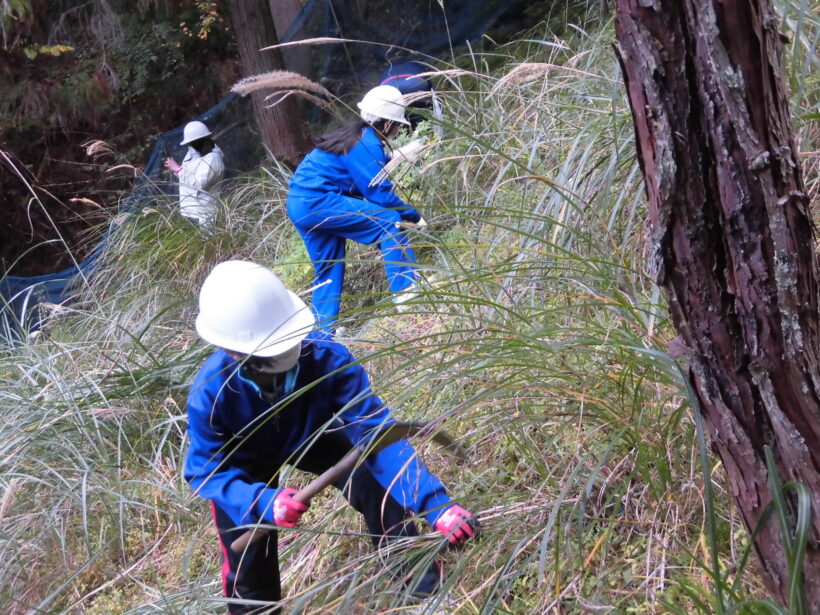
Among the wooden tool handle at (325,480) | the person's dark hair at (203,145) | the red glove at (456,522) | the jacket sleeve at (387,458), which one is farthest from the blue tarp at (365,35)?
the red glove at (456,522)

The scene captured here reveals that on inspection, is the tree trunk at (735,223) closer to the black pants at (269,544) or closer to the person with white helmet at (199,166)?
the black pants at (269,544)

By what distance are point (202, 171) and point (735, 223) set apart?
24.6 ft

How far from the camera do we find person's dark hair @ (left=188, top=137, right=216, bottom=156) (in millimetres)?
8469

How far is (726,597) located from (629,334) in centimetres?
66

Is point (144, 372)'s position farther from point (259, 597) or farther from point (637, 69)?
point (637, 69)

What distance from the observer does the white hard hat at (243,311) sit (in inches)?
113

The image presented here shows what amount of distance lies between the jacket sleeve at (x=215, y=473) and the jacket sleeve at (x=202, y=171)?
18.1 ft

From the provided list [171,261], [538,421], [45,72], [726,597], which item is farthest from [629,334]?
[45,72]

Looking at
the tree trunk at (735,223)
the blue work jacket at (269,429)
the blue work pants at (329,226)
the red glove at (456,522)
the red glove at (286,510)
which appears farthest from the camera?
the blue work pants at (329,226)

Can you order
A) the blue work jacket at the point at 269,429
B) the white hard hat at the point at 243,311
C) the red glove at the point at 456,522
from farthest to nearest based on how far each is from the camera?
the white hard hat at the point at 243,311, the blue work jacket at the point at 269,429, the red glove at the point at 456,522

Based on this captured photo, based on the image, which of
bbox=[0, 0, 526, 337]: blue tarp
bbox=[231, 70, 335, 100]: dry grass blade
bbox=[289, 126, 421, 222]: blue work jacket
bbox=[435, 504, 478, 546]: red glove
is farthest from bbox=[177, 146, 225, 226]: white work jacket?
bbox=[435, 504, 478, 546]: red glove

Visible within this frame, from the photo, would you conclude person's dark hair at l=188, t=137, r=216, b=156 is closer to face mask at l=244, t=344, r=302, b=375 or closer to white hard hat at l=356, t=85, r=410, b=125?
white hard hat at l=356, t=85, r=410, b=125

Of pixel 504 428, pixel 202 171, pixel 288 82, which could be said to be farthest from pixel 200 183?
pixel 504 428

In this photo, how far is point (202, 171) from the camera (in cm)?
819
